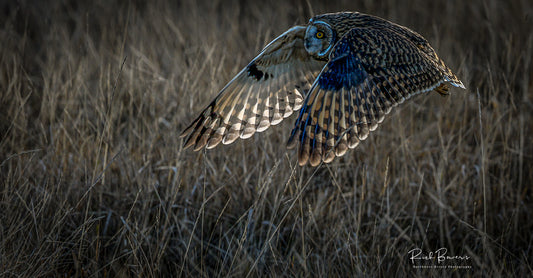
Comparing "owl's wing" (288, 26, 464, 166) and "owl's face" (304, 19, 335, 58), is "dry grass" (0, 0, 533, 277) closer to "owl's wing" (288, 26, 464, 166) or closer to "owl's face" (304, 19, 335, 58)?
"owl's wing" (288, 26, 464, 166)

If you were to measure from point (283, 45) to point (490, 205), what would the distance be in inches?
71.8

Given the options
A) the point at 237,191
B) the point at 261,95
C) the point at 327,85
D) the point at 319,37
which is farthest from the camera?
the point at 237,191

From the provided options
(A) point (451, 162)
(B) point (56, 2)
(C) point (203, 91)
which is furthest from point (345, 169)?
(B) point (56, 2)

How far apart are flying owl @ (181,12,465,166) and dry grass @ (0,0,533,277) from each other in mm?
269

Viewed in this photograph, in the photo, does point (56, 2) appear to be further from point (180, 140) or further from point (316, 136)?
point (316, 136)

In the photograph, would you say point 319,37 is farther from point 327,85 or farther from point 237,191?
point 237,191

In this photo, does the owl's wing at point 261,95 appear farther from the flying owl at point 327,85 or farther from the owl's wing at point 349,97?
the owl's wing at point 349,97

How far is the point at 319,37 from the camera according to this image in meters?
2.92

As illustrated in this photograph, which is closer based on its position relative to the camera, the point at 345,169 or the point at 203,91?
the point at 345,169

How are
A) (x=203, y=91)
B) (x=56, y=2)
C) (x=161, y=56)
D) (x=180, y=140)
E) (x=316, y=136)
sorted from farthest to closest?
(x=56, y=2) → (x=161, y=56) → (x=203, y=91) → (x=180, y=140) → (x=316, y=136)

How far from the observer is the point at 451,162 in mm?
3730

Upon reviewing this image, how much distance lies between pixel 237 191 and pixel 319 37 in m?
1.21
